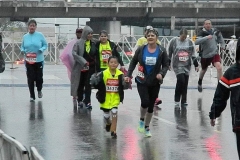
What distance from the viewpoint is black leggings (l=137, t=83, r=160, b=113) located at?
11492 millimetres

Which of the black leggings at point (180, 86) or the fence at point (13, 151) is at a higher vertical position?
the fence at point (13, 151)

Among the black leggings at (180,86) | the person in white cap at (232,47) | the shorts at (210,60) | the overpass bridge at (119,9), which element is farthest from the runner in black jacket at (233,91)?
the overpass bridge at (119,9)

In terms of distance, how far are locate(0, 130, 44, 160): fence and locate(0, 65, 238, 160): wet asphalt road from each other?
2133 mm

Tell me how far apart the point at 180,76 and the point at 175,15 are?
42504mm

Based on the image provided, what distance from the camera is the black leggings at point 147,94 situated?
37.7 ft

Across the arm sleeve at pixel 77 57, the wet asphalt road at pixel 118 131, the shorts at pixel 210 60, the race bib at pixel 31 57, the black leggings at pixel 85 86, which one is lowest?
the wet asphalt road at pixel 118 131

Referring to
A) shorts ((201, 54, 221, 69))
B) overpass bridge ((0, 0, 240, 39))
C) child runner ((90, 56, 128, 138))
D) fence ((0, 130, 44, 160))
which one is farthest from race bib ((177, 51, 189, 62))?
overpass bridge ((0, 0, 240, 39))

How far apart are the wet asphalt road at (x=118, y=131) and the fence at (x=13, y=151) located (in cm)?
Answer: 213

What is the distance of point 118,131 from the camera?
1202 centimetres

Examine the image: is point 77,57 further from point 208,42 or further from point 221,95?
point 221,95

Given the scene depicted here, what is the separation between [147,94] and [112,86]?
54cm

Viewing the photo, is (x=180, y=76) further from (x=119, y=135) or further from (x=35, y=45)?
(x=119, y=135)

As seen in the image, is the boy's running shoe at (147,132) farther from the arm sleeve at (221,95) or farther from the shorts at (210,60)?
the shorts at (210,60)

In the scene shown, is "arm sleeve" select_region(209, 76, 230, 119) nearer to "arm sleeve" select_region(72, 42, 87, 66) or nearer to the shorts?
"arm sleeve" select_region(72, 42, 87, 66)
